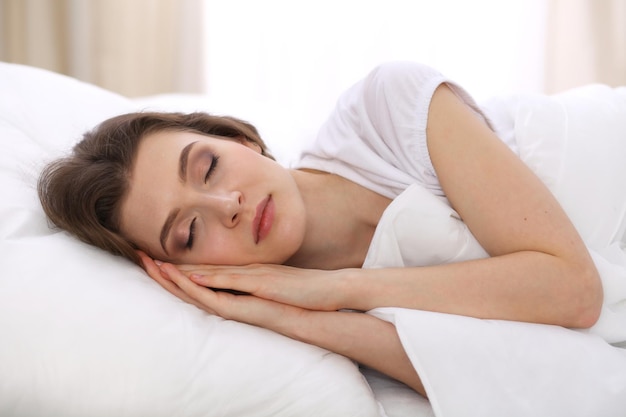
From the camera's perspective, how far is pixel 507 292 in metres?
1.23

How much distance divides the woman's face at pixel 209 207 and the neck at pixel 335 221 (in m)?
0.14

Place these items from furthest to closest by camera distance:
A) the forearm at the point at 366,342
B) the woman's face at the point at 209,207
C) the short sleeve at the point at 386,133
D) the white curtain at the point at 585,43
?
the white curtain at the point at 585,43 → the short sleeve at the point at 386,133 → the woman's face at the point at 209,207 → the forearm at the point at 366,342

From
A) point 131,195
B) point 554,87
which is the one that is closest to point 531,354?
point 131,195

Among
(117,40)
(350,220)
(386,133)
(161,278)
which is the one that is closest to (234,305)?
(161,278)

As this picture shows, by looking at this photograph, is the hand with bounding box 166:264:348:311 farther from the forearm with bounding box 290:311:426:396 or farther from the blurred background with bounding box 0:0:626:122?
the blurred background with bounding box 0:0:626:122

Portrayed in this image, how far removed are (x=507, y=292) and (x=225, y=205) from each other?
53cm

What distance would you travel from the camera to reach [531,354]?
1146mm

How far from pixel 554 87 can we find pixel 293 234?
1923 millimetres

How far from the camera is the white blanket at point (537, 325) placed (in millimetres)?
1113

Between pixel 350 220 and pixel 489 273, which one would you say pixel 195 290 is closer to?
pixel 350 220

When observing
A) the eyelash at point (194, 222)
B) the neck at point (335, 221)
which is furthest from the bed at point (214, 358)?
the neck at point (335, 221)

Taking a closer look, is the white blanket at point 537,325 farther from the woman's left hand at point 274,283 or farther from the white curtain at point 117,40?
the white curtain at point 117,40

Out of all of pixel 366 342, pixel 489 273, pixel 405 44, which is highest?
pixel 405 44

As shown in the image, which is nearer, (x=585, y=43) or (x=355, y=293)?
(x=355, y=293)
